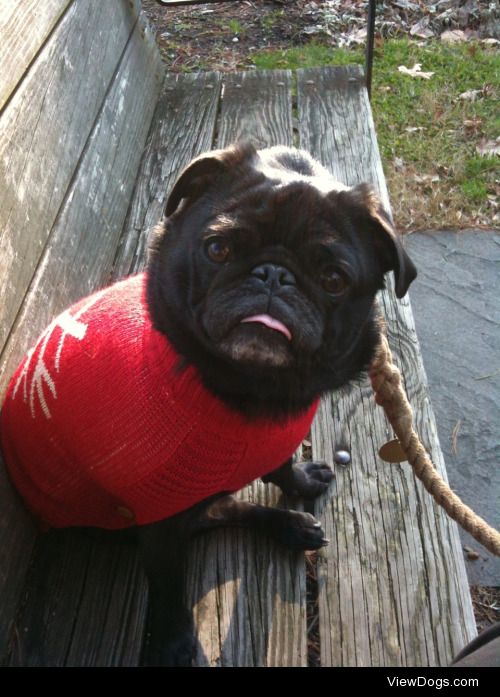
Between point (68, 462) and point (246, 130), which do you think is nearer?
point (68, 462)

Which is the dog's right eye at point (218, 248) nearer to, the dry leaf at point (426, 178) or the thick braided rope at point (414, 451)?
the thick braided rope at point (414, 451)

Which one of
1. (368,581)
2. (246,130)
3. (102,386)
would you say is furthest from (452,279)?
(102,386)

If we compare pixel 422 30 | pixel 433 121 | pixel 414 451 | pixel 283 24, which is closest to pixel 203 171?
pixel 414 451

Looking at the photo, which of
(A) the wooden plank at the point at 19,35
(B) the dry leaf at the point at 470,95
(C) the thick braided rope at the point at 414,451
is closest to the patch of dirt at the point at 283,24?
(B) the dry leaf at the point at 470,95

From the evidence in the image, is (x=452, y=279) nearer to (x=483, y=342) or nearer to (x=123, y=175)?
(x=483, y=342)

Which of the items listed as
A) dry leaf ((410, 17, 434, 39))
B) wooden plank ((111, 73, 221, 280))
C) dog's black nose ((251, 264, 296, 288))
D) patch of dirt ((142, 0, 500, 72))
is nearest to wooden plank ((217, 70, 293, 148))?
wooden plank ((111, 73, 221, 280))

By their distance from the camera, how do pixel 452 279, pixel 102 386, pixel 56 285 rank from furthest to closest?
pixel 452 279 → pixel 56 285 → pixel 102 386

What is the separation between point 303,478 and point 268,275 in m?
0.76

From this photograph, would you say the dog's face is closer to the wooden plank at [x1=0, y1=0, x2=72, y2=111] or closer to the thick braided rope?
the thick braided rope

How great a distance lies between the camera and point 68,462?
1808 millimetres

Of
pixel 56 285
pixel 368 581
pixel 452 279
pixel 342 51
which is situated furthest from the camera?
pixel 342 51

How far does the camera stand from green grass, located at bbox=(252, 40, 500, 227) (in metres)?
4.16
